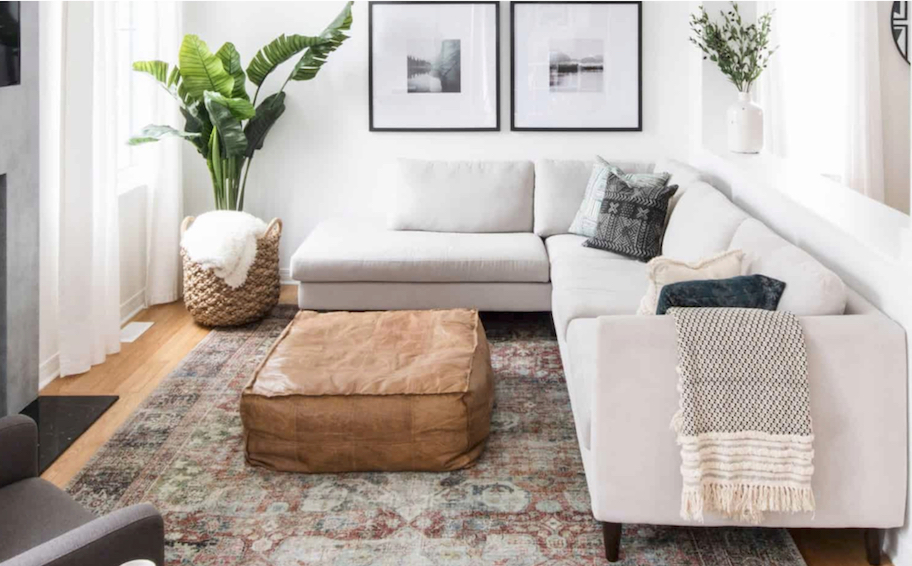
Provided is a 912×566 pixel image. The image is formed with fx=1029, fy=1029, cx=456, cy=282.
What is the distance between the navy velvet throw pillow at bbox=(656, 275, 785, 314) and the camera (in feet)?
9.47

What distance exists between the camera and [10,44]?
3.61 meters

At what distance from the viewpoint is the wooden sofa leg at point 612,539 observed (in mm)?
2852

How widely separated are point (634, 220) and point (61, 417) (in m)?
2.67

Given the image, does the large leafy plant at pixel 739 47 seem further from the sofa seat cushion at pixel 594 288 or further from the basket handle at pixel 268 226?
the basket handle at pixel 268 226

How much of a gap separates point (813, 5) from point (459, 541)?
4.33 metres

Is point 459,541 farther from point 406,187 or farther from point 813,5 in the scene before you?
point 813,5

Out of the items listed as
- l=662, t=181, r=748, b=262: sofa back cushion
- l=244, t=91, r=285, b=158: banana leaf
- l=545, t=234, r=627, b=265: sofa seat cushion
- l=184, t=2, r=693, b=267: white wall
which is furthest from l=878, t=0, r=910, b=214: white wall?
l=244, t=91, r=285, b=158: banana leaf

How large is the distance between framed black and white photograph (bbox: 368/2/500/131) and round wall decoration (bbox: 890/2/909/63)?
231cm

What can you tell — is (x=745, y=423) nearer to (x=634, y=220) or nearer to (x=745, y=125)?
(x=634, y=220)

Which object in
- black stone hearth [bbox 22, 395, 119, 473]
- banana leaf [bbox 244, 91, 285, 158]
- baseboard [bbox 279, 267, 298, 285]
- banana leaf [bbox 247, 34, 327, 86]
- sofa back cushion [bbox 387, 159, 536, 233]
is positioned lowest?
black stone hearth [bbox 22, 395, 119, 473]

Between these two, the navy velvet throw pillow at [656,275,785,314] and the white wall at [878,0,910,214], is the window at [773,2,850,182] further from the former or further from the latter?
the navy velvet throw pillow at [656,275,785,314]

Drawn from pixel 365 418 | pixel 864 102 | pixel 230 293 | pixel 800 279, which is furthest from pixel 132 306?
pixel 864 102

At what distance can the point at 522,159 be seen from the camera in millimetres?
6152

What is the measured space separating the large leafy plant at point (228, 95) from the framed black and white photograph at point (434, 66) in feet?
1.33
